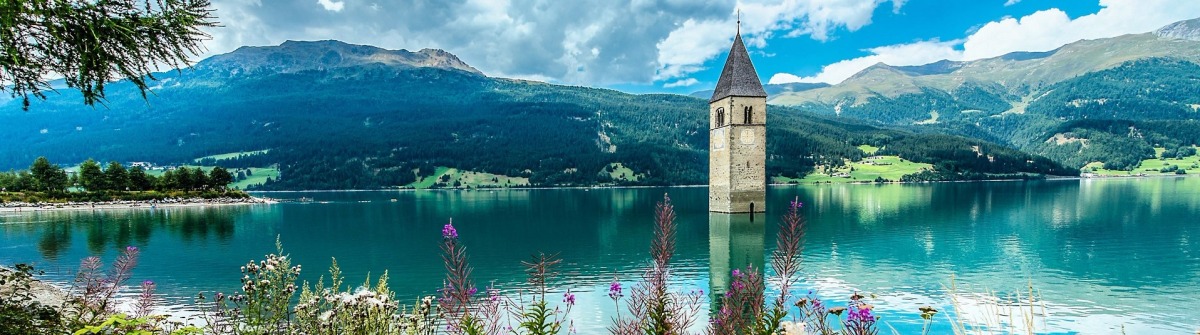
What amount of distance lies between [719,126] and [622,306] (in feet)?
107

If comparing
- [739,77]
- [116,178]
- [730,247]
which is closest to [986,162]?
[739,77]

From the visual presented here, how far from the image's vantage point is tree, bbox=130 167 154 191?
274 ft

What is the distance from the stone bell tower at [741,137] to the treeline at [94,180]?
80082mm

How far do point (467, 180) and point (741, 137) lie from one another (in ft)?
494

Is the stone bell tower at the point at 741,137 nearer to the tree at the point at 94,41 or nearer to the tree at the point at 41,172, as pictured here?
the tree at the point at 94,41

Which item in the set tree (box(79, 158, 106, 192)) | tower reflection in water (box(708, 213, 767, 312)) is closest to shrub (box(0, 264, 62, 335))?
tower reflection in water (box(708, 213, 767, 312))

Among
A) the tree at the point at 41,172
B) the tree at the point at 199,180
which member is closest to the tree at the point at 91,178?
the tree at the point at 41,172

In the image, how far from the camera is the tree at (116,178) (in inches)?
3214

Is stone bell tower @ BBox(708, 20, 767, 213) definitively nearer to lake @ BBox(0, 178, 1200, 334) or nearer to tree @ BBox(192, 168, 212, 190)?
lake @ BBox(0, 178, 1200, 334)

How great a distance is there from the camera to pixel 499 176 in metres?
192

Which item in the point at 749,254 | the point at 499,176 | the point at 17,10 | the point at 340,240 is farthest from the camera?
the point at 499,176

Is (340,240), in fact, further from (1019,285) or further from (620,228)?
(1019,285)

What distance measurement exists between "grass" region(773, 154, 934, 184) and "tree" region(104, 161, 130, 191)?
15029 centimetres

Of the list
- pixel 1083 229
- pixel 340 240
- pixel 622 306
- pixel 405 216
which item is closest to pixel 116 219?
pixel 405 216
